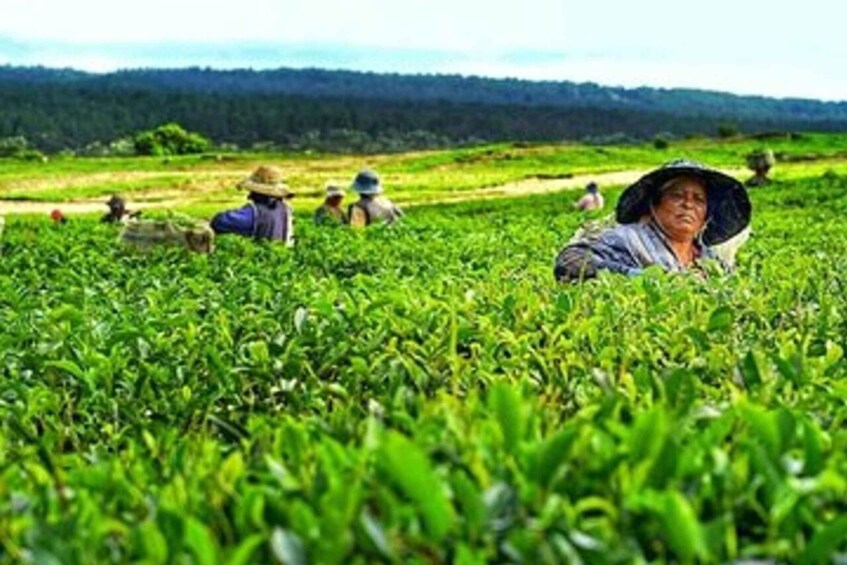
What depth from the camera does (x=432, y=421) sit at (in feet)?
8.59

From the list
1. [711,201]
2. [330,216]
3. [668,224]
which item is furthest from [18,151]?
[668,224]

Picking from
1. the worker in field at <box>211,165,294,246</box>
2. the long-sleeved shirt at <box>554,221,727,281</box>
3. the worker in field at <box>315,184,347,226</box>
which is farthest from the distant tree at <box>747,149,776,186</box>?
the long-sleeved shirt at <box>554,221,727,281</box>

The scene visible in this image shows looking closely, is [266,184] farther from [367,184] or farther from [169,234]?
[367,184]

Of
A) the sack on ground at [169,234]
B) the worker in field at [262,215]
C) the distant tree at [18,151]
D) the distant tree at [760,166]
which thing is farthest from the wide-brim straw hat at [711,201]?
the distant tree at [18,151]

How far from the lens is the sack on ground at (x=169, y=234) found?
11.6 m

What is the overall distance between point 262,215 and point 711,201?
5.51m

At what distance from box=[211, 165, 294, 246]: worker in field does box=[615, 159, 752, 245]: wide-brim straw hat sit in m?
5.16

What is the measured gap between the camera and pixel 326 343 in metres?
4.57

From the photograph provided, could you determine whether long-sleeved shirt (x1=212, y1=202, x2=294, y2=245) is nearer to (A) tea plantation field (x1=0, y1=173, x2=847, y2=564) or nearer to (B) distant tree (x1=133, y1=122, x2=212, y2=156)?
(A) tea plantation field (x1=0, y1=173, x2=847, y2=564)

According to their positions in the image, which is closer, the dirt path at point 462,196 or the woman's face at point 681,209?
the woman's face at point 681,209

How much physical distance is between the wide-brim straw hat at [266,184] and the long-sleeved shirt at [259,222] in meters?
0.11

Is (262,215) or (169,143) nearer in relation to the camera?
(262,215)

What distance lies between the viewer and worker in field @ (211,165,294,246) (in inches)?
502

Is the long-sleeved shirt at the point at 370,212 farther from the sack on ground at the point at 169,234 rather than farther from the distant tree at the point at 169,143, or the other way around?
the distant tree at the point at 169,143
